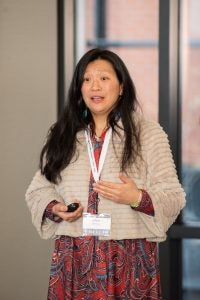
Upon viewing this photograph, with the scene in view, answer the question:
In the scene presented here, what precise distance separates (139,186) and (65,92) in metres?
1.45

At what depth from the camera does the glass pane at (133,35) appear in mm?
3193

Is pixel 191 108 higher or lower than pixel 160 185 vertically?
higher

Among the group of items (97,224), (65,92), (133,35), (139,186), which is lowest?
(97,224)

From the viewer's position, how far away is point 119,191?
69.7 inches

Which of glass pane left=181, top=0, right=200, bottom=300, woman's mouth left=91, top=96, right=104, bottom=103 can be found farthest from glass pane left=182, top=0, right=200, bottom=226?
woman's mouth left=91, top=96, right=104, bottom=103

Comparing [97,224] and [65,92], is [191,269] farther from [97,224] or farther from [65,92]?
[97,224]

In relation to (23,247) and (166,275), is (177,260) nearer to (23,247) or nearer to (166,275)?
(166,275)

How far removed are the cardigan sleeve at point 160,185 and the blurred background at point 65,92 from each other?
1154 millimetres

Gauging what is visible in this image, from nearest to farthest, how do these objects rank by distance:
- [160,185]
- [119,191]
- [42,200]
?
[119,191], [160,185], [42,200]

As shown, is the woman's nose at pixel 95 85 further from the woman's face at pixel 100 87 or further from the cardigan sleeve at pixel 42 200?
the cardigan sleeve at pixel 42 200

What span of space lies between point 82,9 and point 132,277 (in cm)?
193

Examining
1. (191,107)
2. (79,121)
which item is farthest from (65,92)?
(79,121)

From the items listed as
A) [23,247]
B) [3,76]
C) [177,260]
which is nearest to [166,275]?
[177,260]

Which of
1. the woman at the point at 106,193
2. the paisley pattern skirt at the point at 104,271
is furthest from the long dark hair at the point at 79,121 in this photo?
the paisley pattern skirt at the point at 104,271
